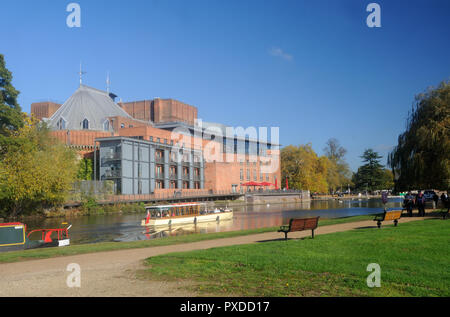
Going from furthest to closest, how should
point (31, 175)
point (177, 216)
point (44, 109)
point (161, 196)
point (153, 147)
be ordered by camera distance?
point (44, 109) → point (153, 147) → point (161, 196) → point (31, 175) → point (177, 216)

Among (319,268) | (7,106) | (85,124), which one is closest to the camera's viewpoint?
(319,268)

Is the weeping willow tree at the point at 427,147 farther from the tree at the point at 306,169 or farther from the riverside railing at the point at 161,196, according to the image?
the tree at the point at 306,169

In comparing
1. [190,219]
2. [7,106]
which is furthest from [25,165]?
[190,219]

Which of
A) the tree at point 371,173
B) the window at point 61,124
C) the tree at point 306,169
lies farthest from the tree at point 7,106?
the tree at point 371,173

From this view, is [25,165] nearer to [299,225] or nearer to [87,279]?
[299,225]

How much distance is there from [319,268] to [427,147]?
24740mm

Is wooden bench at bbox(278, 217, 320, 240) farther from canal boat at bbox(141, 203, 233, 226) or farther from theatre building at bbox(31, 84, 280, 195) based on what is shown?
theatre building at bbox(31, 84, 280, 195)

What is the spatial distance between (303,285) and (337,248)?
16.9 ft

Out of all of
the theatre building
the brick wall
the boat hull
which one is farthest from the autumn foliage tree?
the brick wall

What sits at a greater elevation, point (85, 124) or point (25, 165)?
point (85, 124)

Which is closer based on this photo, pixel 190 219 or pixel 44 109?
pixel 190 219

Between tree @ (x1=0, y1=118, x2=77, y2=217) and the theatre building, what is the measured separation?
14.1 m

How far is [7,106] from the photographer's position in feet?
160
